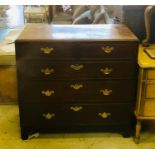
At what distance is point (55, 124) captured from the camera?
1.85 m

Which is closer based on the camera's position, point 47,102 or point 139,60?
point 139,60

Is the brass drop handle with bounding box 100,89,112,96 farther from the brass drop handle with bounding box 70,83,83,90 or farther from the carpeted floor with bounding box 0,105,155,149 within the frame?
the carpeted floor with bounding box 0,105,155,149

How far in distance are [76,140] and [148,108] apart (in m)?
0.56

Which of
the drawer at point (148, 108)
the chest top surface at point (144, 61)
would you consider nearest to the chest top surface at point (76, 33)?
the chest top surface at point (144, 61)

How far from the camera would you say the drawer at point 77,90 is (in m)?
1.73

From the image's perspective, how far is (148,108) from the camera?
1705mm

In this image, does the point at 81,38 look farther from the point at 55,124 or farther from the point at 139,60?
the point at 55,124

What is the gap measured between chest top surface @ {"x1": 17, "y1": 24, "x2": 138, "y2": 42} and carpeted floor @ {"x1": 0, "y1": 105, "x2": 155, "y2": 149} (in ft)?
2.37

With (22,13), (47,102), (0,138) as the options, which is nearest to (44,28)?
(47,102)

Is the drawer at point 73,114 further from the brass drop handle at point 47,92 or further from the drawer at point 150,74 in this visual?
the drawer at point 150,74

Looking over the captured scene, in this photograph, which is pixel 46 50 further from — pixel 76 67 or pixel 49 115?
pixel 49 115

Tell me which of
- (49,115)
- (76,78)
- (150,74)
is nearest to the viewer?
(150,74)

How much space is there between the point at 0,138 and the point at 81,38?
0.93m

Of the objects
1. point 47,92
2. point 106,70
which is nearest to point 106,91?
point 106,70
